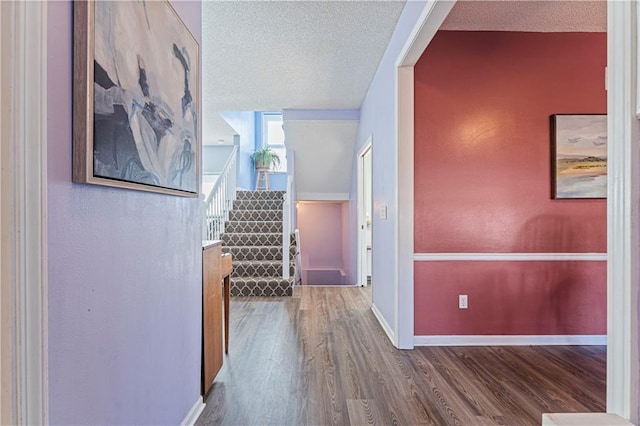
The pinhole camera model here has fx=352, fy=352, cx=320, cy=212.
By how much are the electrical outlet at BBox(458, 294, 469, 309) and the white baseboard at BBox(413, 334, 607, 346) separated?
25 cm

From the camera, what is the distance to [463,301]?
2891 millimetres

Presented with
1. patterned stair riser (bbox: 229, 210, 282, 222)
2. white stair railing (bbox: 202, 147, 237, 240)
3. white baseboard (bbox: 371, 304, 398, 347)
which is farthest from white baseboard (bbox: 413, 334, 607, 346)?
patterned stair riser (bbox: 229, 210, 282, 222)

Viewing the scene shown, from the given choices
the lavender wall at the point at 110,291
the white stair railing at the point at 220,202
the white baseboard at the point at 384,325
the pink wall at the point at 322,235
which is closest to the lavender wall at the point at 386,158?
the white baseboard at the point at 384,325

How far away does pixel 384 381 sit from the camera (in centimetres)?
222

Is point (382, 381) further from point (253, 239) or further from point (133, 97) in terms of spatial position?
point (253, 239)

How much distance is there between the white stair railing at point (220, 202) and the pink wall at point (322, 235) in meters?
2.19

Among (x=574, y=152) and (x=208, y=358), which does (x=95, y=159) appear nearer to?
(x=208, y=358)

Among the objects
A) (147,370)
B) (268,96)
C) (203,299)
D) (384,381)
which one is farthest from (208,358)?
(268,96)

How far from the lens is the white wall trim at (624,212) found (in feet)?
2.30

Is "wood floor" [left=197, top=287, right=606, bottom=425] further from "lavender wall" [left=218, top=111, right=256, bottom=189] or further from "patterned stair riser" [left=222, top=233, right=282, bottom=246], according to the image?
"lavender wall" [left=218, top=111, right=256, bottom=189]

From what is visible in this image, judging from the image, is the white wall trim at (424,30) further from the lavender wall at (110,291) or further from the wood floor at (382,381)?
the wood floor at (382,381)

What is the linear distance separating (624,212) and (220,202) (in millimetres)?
5469

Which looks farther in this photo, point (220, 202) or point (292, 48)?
point (220, 202)

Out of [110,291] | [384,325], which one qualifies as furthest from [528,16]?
[110,291]
